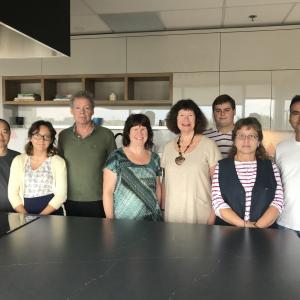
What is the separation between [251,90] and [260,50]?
38 centimetres

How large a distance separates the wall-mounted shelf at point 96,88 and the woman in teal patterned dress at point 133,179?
1957 millimetres

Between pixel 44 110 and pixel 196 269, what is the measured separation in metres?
3.64

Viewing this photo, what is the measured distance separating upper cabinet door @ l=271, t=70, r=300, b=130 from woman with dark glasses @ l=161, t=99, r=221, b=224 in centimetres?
189

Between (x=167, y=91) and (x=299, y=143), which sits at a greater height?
(x=167, y=91)

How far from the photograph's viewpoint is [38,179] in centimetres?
176

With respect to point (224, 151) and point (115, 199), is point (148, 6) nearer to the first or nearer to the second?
point (224, 151)

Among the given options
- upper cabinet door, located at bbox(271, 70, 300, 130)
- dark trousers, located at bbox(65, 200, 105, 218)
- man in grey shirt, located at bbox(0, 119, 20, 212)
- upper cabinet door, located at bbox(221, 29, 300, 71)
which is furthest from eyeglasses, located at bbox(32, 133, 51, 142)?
upper cabinet door, located at bbox(271, 70, 300, 130)

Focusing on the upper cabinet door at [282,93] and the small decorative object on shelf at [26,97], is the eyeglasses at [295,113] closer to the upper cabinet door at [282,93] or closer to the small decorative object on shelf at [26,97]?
the upper cabinet door at [282,93]

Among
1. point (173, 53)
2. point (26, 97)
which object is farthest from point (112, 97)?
point (26, 97)

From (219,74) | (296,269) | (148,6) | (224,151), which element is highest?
(148,6)

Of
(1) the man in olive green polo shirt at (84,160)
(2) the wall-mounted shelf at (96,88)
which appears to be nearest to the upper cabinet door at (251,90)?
(2) the wall-mounted shelf at (96,88)

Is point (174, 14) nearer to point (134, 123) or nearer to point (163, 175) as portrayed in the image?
point (134, 123)

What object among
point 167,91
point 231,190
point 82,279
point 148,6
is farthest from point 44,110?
point 82,279

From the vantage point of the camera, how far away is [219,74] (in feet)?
11.2
